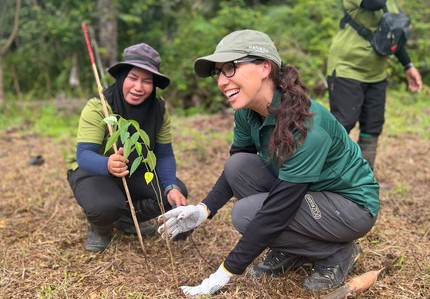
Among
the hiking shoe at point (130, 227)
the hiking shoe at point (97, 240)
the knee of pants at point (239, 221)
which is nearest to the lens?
the knee of pants at point (239, 221)

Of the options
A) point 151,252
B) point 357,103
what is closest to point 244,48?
point 151,252

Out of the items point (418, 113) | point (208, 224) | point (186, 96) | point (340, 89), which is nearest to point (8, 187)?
point (208, 224)

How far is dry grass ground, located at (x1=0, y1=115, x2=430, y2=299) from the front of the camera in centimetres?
217

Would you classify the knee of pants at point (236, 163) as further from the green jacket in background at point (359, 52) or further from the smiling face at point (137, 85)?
the green jacket in background at point (359, 52)

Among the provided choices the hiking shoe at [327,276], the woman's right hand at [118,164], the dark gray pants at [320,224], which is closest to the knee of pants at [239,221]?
the dark gray pants at [320,224]

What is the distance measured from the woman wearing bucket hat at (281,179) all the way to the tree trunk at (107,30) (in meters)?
5.67

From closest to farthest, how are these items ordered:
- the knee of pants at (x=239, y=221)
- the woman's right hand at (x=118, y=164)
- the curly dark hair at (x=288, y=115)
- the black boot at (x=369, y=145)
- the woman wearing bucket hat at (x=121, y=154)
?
the curly dark hair at (x=288, y=115) < the knee of pants at (x=239, y=221) < the woman's right hand at (x=118, y=164) < the woman wearing bucket hat at (x=121, y=154) < the black boot at (x=369, y=145)

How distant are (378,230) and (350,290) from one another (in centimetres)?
91

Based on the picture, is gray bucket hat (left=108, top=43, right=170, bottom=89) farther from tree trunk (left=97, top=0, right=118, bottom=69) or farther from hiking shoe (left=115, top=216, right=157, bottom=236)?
Answer: tree trunk (left=97, top=0, right=118, bottom=69)

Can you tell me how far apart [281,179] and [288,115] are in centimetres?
27

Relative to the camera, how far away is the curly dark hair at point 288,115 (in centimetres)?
184

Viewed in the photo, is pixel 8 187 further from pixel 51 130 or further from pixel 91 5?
pixel 91 5

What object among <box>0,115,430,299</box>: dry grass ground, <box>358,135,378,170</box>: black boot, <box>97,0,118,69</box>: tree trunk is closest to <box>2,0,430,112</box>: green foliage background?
<box>97,0,118,69</box>: tree trunk

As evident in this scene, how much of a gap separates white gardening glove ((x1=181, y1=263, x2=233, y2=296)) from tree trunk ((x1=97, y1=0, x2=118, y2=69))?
608 cm
